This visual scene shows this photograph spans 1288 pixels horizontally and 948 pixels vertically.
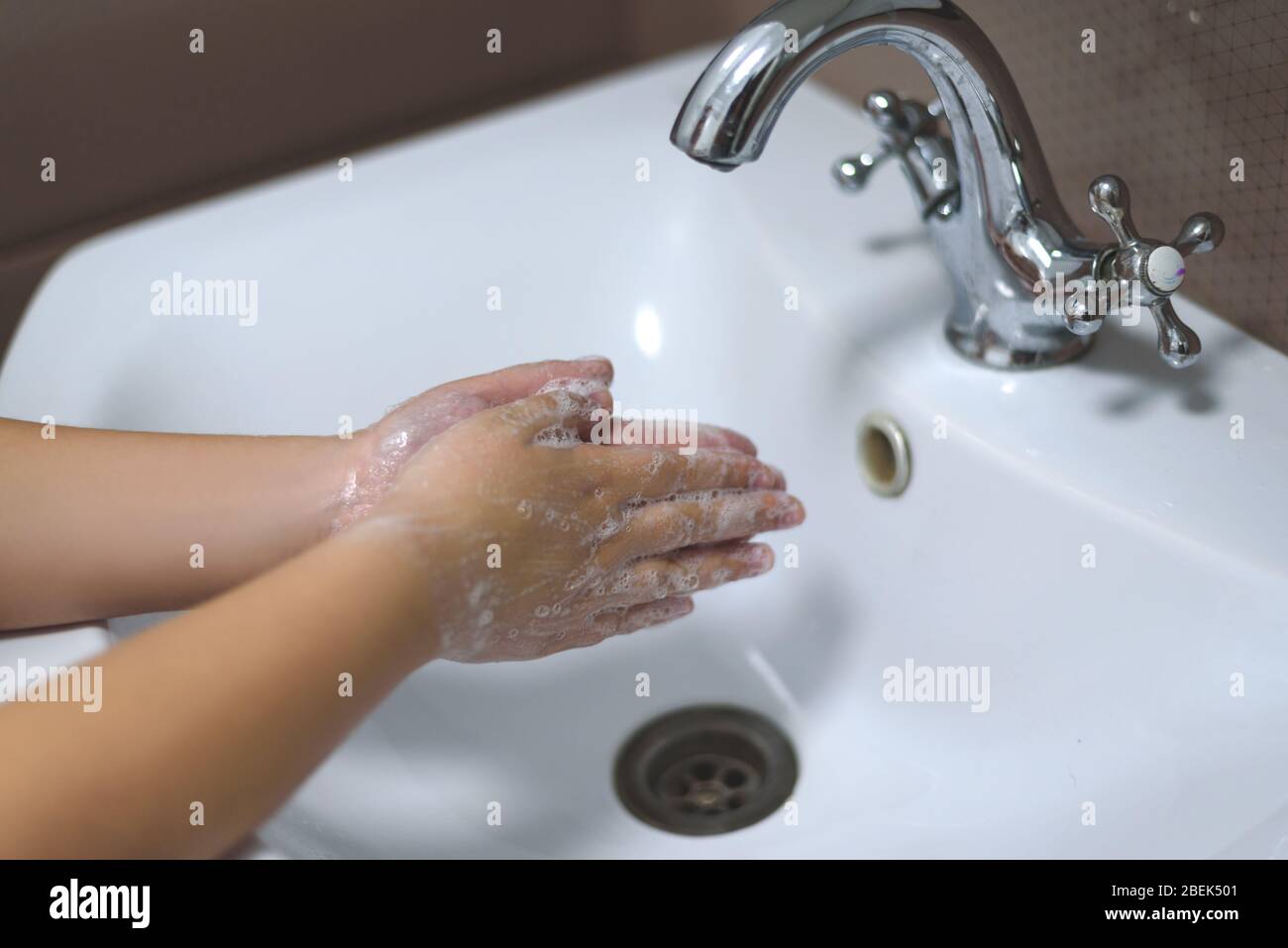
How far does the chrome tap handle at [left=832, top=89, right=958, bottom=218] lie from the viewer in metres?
0.54

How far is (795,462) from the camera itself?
64cm

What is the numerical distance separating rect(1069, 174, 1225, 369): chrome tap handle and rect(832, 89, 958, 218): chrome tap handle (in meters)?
0.07

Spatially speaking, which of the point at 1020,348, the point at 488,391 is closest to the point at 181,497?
the point at 488,391

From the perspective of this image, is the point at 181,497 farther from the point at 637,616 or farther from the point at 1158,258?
the point at 1158,258

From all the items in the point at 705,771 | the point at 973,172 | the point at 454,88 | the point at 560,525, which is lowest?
the point at 705,771

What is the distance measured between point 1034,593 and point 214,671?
0.33 m

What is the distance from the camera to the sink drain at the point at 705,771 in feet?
1.80

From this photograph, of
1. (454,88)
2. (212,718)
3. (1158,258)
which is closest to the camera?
(212,718)

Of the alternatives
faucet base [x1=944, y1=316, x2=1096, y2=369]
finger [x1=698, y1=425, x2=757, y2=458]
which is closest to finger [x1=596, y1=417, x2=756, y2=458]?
finger [x1=698, y1=425, x2=757, y2=458]

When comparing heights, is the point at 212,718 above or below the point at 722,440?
below

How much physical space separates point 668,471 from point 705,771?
16cm

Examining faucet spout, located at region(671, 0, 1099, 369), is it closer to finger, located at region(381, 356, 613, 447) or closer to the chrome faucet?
the chrome faucet

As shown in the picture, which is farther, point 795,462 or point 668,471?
point 795,462

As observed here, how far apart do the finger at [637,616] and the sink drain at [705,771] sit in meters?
0.09
